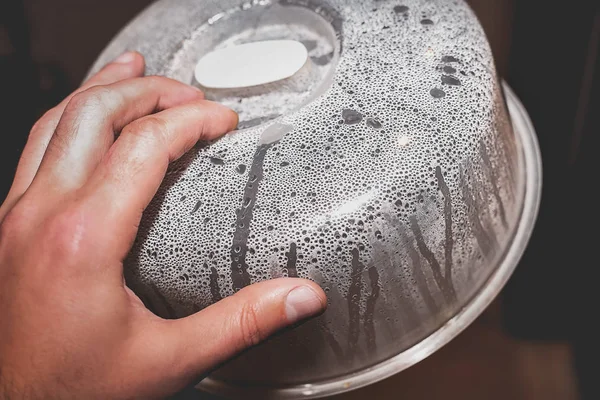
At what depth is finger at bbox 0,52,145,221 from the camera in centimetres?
59

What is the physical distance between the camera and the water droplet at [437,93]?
54 centimetres

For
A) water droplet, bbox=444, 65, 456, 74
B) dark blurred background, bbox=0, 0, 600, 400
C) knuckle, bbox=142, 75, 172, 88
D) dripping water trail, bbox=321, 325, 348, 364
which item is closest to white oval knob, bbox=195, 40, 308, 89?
knuckle, bbox=142, 75, 172, 88

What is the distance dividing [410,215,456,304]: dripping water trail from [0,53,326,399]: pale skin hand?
10 cm

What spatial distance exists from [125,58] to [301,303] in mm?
362

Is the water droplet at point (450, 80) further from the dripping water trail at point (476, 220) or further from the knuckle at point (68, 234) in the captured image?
the knuckle at point (68, 234)

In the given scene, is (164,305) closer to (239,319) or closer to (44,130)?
(239,319)

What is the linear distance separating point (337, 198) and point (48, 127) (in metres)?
0.33

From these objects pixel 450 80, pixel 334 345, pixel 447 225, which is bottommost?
pixel 334 345

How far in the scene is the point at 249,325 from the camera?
0.49 meters

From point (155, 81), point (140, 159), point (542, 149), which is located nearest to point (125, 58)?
point (155, 81)

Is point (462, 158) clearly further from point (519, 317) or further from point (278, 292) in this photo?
point (519, 317)

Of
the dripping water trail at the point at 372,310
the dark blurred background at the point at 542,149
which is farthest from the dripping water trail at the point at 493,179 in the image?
the dark blurred background at the point at 542,149

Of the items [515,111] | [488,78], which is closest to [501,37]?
[515,111]

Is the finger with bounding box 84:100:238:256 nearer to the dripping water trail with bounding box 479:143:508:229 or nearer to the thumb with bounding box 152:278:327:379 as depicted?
the thumb with bounding box 152:278:327:379
